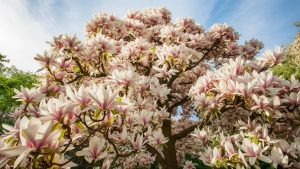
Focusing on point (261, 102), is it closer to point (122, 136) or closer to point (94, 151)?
point (122, 136)

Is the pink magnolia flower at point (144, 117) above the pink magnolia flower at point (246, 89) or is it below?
below

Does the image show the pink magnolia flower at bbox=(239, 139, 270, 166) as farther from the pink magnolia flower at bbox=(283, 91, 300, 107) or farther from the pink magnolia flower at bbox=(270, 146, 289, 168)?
the pink magnolia flower at bbox=(283, 91, 300, 107)

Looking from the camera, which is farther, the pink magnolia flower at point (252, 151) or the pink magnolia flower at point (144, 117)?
the pink magnolia flower at point (144, 117)

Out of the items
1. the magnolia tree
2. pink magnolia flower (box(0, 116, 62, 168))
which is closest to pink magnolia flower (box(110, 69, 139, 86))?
the magnolia tree

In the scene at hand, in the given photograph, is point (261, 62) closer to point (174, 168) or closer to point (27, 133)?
point (174, 168)

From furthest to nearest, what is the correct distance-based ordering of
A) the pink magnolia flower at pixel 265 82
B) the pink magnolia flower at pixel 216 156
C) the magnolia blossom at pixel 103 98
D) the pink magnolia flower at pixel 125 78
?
the pink magnolia flower at pixel 125 78 < the pink magnolia flower at pixel 265 82 < the pink magnolia flower at pixel 216 156 < the magnolia blossom at pixel 103 98

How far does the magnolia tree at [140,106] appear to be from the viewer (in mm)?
2672

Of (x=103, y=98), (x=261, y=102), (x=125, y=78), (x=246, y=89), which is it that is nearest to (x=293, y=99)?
(x=261, y=102)

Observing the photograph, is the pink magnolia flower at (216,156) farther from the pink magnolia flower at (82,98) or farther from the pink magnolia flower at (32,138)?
the pink magnolia flower at (32,138)

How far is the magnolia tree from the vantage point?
2672 mm

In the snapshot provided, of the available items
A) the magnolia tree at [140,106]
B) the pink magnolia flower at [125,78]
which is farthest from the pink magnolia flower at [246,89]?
the pink magnolia flower at [125,78]

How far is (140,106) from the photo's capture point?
5129mm

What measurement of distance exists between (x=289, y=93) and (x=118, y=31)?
5.54 metres

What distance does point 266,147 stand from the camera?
3623 millimetres
